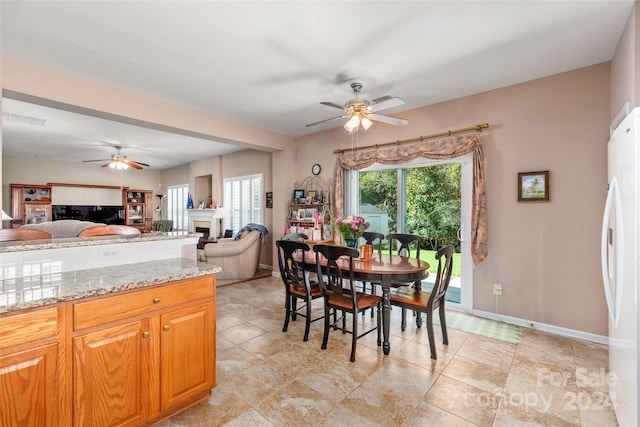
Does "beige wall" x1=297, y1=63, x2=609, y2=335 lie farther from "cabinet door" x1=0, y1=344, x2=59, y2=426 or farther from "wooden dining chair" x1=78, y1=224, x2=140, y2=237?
"cabinet door" x1=0, y1=344, x2=59, y2=426

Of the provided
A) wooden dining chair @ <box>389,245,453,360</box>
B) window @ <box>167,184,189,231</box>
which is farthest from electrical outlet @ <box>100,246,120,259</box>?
window @ <box>167,184,189,231</box>

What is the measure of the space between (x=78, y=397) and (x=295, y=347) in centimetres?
170

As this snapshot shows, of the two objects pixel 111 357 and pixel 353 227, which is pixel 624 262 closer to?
pixel 353 227

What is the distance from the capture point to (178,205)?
9656mm

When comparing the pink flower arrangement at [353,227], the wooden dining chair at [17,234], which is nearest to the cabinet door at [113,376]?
the wooden dining chair at [17,234]

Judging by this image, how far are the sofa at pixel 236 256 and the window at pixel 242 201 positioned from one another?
115 cm

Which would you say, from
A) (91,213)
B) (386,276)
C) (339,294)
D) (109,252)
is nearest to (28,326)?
(109,252)

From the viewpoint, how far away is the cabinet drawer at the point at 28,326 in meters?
1.24

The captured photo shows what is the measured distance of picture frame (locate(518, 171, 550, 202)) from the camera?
3127 millimetres

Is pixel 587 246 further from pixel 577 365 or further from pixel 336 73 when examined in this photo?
pixel 336 73

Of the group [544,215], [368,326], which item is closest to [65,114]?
[368,326]

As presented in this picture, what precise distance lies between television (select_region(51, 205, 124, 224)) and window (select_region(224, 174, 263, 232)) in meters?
4.42

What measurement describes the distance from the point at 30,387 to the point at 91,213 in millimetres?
9426

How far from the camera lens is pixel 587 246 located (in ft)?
9.61
